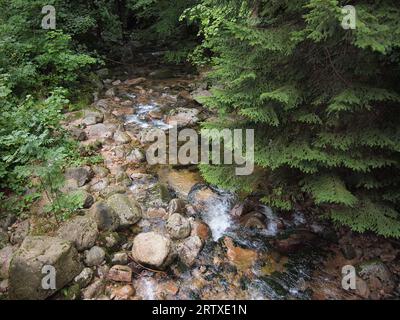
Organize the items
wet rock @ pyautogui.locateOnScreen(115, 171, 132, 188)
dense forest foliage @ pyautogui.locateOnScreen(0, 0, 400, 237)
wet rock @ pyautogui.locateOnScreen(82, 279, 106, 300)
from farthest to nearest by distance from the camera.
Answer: wet rock @ pyautogui.locateOnScreen(115, 171, 132, 188) < wet rock @ pyautogui.locateOnScreen(82, 279, 106, 300) < dense forest foliage @ pyautogui.locateOnScreen(0, 0, 400, 237)

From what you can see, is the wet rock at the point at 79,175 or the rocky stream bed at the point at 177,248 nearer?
the rocky stream bed at the point at 177,248

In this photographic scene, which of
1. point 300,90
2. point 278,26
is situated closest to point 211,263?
point 300,90

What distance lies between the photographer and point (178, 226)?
5914mm

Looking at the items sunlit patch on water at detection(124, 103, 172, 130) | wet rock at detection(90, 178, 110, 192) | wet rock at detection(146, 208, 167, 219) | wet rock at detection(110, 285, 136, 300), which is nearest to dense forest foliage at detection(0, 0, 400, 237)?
wet rock at detection(90, 178, 110, 192)

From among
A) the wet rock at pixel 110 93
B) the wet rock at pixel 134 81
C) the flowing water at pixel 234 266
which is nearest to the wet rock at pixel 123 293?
the flowing water at pixel 234 266

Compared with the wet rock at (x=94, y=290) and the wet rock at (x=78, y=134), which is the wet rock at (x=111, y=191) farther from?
the wet rock at (x=78, y=134)

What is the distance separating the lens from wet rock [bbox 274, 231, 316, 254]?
5.79 m

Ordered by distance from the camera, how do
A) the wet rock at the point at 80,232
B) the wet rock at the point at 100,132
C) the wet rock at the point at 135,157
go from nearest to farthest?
1. the wet rock at the point at 80,232
2. the wet rock at the point at 135,157
3. the wet rock at the point at 100,132

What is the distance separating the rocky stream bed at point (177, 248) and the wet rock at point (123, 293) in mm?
15

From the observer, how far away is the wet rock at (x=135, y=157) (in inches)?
304

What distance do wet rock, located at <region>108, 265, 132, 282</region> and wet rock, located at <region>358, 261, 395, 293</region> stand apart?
3667 millimetres

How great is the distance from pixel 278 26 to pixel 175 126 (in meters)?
4.60

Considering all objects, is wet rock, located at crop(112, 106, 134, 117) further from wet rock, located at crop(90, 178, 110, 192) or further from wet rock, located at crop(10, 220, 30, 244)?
wet rock, located at crop(10, 220, 30, 244)

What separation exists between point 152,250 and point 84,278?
108cm
